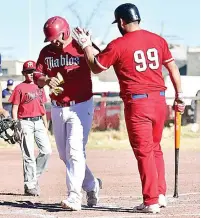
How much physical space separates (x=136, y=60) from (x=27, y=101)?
3.31 metres

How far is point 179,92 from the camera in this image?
9.12 metres

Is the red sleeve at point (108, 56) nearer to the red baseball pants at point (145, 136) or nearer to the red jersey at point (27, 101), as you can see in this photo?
the red baseball pants at point (145, 136)

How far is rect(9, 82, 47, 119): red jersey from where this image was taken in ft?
37.6

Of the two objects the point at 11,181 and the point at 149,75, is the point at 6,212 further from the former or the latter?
the point at 11,181

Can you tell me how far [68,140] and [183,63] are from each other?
2297 inches

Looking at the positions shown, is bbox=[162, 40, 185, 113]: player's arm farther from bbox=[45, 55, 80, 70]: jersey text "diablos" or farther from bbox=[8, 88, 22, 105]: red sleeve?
bbox=[8, 88, 22, 105]: red sleeve

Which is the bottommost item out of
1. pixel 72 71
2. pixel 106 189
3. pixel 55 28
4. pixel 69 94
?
pixel 106 189

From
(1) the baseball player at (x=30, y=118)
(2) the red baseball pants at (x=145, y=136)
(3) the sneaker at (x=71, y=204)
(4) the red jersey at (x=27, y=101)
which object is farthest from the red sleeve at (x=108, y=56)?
(4) the red jersey at (x=27, y=101)

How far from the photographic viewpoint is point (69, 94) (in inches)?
360

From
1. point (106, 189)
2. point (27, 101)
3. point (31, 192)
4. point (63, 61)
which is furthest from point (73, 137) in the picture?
point (106, 189)

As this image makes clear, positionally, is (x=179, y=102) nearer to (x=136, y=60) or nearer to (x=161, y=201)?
(x=136, y=60)

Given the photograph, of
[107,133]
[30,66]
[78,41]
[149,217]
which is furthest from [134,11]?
[107,133]

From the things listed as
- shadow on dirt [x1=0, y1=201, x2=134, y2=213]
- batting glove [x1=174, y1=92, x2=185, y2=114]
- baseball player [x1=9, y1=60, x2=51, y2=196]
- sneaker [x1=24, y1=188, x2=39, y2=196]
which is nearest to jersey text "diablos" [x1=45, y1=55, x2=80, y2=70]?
batting glove [x1=174, y1=92, x2=185, y2=114]

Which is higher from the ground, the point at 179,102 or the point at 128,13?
the point at 128,13
